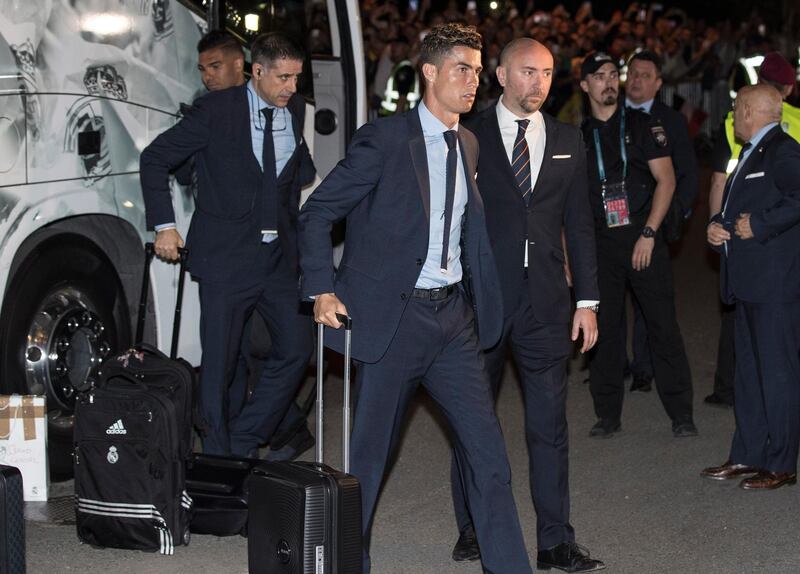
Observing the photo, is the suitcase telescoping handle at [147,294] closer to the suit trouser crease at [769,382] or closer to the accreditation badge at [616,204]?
the accreditation badge at [616,204]

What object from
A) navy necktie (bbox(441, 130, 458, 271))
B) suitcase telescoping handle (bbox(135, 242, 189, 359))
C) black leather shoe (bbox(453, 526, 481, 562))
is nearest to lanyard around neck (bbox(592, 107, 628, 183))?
suitcase telescoping handle (bbox(135, 242, 189, 359))

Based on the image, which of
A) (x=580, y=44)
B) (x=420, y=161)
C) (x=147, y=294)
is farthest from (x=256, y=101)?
(x=580, y=44)

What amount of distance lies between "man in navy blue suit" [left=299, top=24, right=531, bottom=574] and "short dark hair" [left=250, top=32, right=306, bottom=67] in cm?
164

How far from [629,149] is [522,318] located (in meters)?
2.39

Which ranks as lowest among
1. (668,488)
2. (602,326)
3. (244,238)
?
(668,488)

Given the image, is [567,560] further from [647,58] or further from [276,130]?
[647,58]

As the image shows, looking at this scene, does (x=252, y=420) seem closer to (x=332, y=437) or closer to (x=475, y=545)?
(x=332, y=437)

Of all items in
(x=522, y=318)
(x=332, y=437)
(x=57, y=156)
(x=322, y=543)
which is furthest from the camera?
(x=332, y=437)

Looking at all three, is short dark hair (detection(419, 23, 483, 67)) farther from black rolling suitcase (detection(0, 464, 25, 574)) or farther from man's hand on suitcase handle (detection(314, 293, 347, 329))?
black rolling suitcase (detection(0, 464, 25, 574))

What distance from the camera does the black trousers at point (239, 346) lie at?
6617 mm

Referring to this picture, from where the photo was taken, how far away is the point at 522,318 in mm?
5594

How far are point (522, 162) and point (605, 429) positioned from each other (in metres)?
2.56

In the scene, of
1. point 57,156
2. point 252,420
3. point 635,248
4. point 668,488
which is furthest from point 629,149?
point 57,156

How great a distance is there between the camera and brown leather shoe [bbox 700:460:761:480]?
6.83 m
